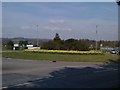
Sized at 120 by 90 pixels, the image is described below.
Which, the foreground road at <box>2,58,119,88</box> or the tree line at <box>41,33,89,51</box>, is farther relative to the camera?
the tree line at <box>41,33,89,51</box>

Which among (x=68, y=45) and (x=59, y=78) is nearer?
(x=59, y=78)

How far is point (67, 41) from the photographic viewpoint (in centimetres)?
6662

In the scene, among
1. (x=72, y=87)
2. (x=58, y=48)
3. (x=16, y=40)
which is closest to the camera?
(x=72, y=87)

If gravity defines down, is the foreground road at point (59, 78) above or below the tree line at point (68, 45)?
below

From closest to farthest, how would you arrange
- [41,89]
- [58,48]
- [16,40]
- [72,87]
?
[41,89] < [72,87] < [58,48] < [16,40]

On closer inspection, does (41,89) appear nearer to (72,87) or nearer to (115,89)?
(72,87)

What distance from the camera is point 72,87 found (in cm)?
1389

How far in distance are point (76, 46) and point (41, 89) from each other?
166ft

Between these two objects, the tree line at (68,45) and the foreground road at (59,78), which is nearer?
the foreground road at (59,78)

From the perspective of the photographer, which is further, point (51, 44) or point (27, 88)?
point (51, 44)

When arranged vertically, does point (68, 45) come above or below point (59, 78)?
above

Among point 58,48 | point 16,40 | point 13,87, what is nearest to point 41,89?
point 13,87

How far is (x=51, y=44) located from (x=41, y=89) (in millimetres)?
51892

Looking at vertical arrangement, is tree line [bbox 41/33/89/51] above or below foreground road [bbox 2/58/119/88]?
above
